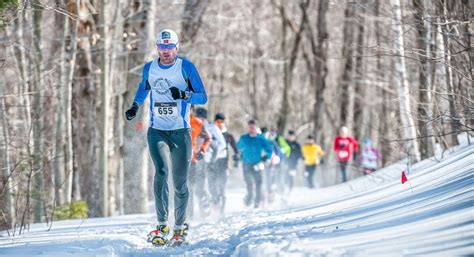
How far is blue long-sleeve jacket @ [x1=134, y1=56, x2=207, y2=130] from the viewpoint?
9.16m

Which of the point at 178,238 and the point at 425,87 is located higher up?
the point at 425,87

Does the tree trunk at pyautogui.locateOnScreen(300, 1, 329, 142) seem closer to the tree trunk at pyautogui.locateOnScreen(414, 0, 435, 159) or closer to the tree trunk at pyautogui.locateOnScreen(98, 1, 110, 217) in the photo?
the tree trunk at pyautogui.locateOnScreen(414, 0, 435, 159)

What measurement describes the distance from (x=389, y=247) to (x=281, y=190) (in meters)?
18.0

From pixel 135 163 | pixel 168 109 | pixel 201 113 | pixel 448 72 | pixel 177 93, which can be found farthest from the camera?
pixel 135 163

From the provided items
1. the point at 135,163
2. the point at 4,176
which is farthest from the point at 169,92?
the point at 135,163

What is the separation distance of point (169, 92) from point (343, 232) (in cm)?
262

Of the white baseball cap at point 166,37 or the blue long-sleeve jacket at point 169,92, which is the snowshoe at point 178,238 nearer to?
the blue long-sleeve jacket at point 169,92

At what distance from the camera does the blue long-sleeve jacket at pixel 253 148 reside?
17.5 m

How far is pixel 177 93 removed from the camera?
29.4 feet

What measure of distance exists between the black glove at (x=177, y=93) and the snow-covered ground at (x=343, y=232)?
62.4 inches

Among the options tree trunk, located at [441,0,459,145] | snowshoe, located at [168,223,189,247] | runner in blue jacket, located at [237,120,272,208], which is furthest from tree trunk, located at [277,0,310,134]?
snowshoe, located at [168,223,189,247]

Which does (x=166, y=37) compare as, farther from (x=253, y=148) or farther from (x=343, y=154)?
(x=343, y=154)

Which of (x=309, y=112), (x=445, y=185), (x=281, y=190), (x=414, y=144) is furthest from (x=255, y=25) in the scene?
(x=445, y=185)

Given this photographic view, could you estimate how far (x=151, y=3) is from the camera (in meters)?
17.2
